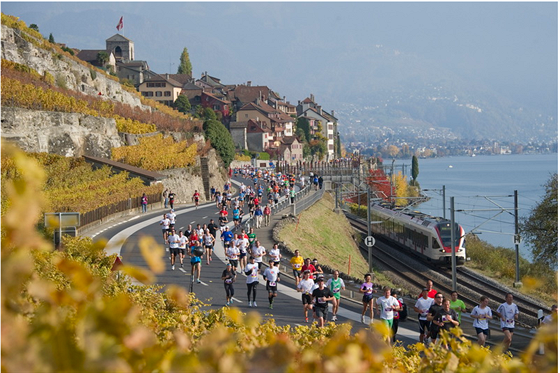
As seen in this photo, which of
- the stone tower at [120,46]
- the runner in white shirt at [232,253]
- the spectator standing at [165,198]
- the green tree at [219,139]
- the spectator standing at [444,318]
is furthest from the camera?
the stone tower at [120,46]

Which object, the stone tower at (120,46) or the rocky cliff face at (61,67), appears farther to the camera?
the stone tower at (120,46)

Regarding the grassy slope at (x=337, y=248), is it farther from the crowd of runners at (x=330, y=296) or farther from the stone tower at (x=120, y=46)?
the stone tower at (x=120, y=46)

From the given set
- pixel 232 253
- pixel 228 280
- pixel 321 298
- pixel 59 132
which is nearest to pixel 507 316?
pixel 321 298

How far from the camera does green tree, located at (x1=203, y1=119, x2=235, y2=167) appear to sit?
72125mm

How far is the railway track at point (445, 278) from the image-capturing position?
115 feet

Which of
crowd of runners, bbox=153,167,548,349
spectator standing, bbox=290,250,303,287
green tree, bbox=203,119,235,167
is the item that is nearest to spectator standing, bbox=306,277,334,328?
crowd of runners, bbox=153,167,548,349

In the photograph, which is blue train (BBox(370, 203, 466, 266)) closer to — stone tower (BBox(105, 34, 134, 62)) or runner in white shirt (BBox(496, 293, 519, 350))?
runner in white shirt (BBox(496, 293, 519, 350))

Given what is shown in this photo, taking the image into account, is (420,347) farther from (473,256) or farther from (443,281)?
(473,256)

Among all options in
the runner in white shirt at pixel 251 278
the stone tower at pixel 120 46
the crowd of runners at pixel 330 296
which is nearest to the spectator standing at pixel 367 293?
the crowd of runners at pixel 330 296

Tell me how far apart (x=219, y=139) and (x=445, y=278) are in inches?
1468

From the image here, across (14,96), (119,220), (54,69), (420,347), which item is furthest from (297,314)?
(54,69)

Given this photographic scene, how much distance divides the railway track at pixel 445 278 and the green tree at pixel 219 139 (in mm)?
25073

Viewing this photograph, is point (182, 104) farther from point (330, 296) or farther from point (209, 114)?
point (330, 296)

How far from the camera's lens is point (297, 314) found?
61.2 ft
